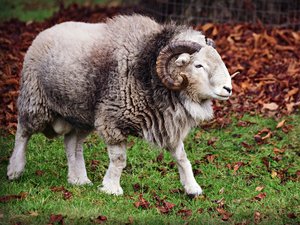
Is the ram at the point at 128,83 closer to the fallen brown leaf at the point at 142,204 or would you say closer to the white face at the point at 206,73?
the white face at the point at 206,73

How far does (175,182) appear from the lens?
7.95 meters

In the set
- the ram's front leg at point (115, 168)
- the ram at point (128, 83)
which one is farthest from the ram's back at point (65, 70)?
the ram's front leg at point (115, 168)

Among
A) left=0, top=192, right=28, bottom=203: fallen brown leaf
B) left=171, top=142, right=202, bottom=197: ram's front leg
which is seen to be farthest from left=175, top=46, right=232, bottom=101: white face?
left=0, top=192, right=28, bottom=203: fallen brown leaf

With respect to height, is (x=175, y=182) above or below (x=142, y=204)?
below

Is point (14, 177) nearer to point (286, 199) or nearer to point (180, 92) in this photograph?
point (180, 92)

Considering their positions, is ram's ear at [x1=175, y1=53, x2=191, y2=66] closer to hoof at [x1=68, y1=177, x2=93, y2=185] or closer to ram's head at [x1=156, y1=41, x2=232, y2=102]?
ram's head at [x1=156, y1=41, x2=232, y2=102]

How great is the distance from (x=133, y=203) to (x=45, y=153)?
6.39ft

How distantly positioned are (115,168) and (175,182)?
865 millimetres

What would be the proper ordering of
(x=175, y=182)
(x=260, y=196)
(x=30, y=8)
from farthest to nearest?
(x=30, y=8) < (x=175, y=182) < (x=260, y=196)

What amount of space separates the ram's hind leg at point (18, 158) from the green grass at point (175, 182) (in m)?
0.10

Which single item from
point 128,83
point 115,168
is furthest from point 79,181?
point 128,83

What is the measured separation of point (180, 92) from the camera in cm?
713

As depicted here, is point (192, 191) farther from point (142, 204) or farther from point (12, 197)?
point (12, 197)

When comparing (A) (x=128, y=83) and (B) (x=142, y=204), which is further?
(A) (x=128, y=83)
